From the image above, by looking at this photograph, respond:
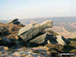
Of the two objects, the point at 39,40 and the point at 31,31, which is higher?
the point at 31,31

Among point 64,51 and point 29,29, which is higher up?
point 29,29

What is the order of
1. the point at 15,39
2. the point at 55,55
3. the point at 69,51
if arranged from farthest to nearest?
the point at 15,39, the point at 69,51, the point at 55,55

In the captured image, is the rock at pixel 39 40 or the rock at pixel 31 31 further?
the rock at pixel 39 40

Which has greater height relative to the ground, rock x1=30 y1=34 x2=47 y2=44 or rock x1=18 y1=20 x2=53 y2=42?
rock x1=18 y1=20 x2=53 y2=42

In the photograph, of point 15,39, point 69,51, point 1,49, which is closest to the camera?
point 1,49

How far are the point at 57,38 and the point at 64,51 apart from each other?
8.76 metres

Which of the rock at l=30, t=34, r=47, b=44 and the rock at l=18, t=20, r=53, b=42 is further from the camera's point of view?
the rock at l=30, t=34, r=47, b=44

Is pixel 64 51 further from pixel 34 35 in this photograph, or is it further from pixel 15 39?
pixel 15 39

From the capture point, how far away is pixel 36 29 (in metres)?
32.3

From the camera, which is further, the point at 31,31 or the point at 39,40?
the point at 31,31

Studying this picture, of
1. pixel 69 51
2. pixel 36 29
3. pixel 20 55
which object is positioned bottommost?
pixel 69 51

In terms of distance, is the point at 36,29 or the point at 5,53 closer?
the point at 5,53

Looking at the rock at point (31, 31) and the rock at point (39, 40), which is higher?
the rock at point (31, 31)

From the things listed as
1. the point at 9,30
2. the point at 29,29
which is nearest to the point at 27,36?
the point at 29,29
